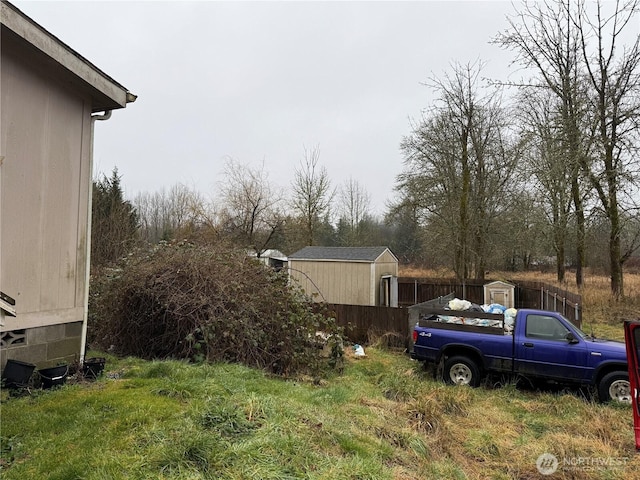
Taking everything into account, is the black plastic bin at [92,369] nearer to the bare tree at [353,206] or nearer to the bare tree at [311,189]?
the bare tree at [311,189]

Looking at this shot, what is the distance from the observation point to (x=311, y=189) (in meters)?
27.7

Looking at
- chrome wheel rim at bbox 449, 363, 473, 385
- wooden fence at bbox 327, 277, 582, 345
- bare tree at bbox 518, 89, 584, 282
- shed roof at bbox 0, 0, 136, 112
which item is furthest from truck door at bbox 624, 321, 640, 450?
bare tree at bbox 518, 89, 584, 282

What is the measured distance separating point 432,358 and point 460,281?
12.3 metres

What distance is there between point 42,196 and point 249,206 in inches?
762

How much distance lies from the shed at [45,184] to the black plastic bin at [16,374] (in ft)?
0.53

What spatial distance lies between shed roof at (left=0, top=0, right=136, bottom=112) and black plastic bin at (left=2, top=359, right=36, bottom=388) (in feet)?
11.6

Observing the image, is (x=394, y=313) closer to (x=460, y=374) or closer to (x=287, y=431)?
(x=460, y=374)

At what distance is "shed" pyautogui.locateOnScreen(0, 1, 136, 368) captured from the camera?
456 centimetres

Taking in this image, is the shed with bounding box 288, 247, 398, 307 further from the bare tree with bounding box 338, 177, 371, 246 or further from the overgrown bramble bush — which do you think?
the bare tree with bounding box 338, 177, 371, 246

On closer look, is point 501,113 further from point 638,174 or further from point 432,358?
point 432,358

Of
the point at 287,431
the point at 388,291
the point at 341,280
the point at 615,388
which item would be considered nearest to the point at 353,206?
the point at 388,291

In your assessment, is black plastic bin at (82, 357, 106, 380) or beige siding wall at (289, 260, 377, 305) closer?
black plastic bin at (82, 357, 106, 380)

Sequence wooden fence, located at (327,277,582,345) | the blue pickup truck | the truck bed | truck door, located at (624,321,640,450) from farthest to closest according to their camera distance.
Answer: wooden fence, located at (327,277,582,345), the truck bed, the blue pickup truck, truck door, located at (624,321,640,450)

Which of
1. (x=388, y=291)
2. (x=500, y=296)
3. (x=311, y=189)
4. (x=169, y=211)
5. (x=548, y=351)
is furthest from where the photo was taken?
(x=169, y=211)
